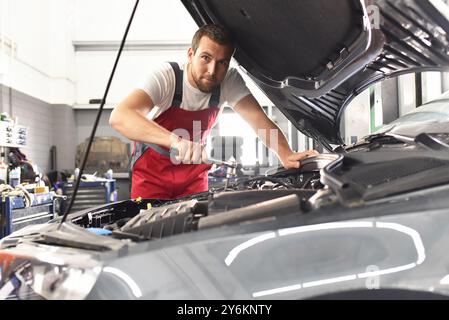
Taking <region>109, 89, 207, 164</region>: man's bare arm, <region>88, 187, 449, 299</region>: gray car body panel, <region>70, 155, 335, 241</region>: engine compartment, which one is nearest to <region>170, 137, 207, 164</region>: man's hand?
<region>109, 89, 207, 164</region>: man's bare arm

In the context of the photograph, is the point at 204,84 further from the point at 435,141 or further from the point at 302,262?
the point at 302,262

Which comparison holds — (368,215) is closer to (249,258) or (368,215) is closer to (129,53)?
(249,258)

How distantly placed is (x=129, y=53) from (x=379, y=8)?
7.72 m

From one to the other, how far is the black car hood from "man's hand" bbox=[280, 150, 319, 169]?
0.24 metres

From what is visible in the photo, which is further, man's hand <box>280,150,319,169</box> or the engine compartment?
man's hand <box>280,150,319,169</box>

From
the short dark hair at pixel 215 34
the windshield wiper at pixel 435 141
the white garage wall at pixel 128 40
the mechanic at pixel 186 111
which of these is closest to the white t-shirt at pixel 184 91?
the mechanic at pixel 186 111

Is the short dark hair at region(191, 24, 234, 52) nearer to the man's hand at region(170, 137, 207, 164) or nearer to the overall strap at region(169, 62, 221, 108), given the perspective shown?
the overall strap at region(169, 62, 221, 108)

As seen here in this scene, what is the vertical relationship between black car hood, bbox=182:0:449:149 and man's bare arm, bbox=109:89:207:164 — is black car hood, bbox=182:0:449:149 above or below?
above

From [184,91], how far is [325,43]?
2.05ft

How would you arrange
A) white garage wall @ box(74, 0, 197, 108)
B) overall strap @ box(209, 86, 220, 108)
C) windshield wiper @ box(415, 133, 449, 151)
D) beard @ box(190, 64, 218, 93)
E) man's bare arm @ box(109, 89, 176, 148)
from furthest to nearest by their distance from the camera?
white garage wall @ box(74, 0, 197, 108)
overall strap @ box(209, 86, 220, 108)
beard @ box(190, 64, 218, 93)
man's bare arm @ box(109, 89, 176, 148)
windshield wiper @ box(415, 133, 449, 151)

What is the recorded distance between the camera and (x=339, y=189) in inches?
29.3

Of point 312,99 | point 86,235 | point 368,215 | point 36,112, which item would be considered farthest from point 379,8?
point 36,112

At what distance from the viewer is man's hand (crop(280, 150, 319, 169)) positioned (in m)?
1.59

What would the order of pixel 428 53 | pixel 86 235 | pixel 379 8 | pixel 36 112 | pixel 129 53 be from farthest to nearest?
pixel 129 53
pixel 36 112
pixel 428 53
pixel 379 8
pixel 86 235
